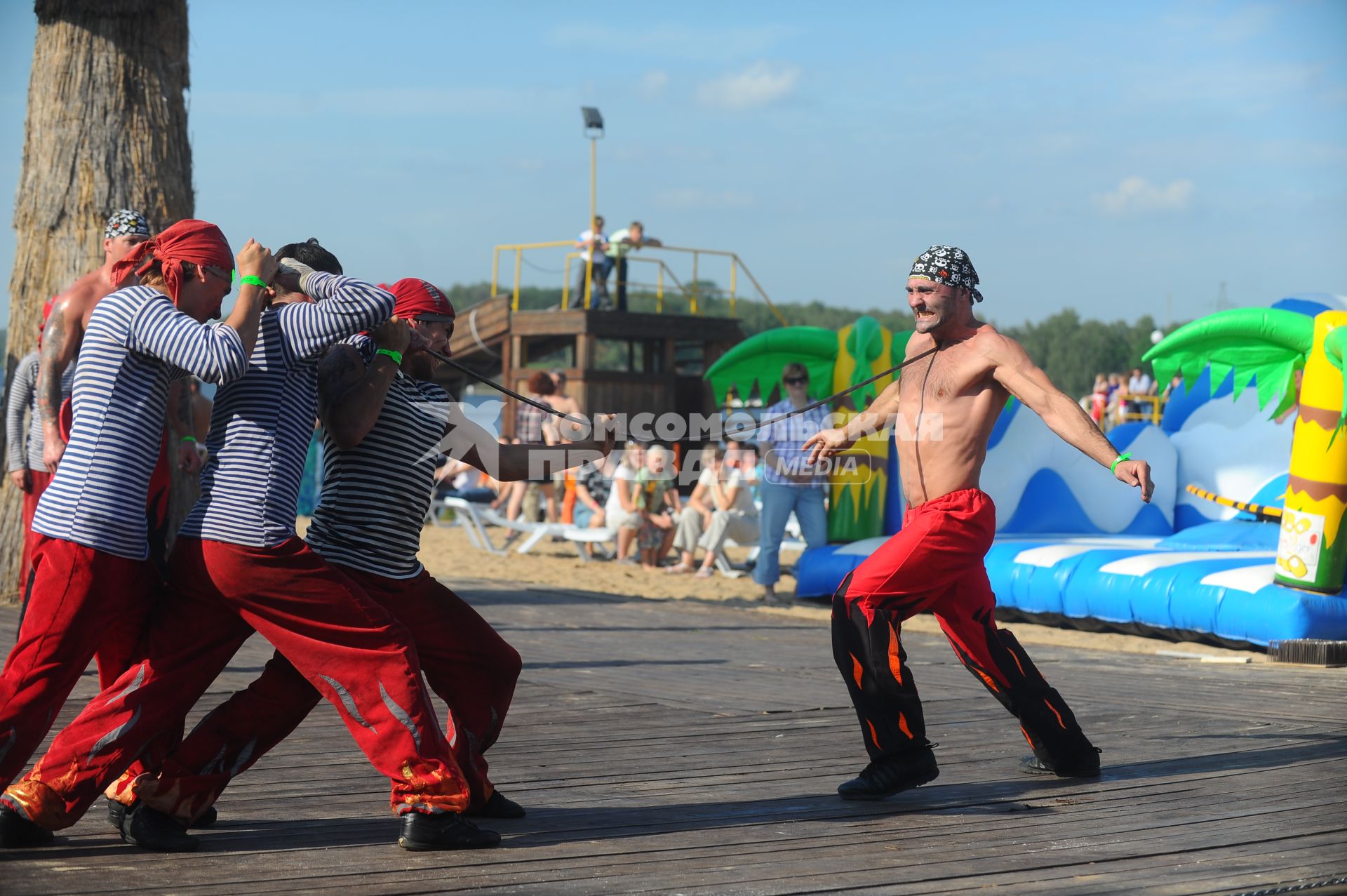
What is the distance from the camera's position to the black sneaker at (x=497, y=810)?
3533 mm

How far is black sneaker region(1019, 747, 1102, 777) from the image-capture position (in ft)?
13.6

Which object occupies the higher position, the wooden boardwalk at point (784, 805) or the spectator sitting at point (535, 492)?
the spectator sitting at point (535, 492)

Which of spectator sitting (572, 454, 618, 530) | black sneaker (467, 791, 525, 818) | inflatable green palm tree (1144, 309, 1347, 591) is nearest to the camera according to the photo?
black sneaker (467, 791, 525, 818)

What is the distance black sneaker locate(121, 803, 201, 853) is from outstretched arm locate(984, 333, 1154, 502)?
2443 mm

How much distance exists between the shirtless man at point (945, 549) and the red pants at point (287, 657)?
4.26ft

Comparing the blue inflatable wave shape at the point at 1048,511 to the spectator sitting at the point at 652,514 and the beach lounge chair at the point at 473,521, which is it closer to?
the spectator sitting at the point at 652,514

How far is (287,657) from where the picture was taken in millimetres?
3135

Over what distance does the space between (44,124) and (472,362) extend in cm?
1823

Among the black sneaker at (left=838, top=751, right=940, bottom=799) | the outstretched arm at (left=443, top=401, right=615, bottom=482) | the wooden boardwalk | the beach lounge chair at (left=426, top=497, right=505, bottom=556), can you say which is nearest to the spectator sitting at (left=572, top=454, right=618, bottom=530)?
the beach lounge chair at (left=426, top=497, right=505, bottom=556)

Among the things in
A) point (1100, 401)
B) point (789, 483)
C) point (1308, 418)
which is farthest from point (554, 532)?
point (1100, 401)

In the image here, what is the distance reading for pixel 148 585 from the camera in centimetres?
312

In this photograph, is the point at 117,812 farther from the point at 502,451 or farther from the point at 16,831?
the point at 502,451

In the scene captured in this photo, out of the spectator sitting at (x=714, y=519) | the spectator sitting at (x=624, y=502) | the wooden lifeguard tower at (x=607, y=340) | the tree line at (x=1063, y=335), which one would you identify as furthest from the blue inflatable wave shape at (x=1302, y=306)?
the tree line at (x=1063, y=335)

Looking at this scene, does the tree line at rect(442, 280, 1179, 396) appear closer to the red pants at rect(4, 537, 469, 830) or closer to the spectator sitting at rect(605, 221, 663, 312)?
the spectator sitting at rect(605, 221, 663, 312)
